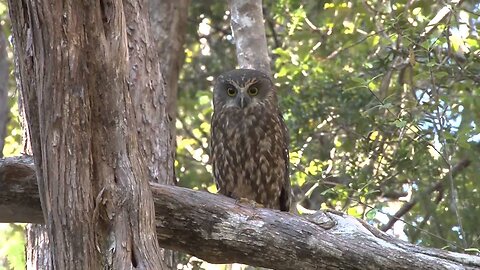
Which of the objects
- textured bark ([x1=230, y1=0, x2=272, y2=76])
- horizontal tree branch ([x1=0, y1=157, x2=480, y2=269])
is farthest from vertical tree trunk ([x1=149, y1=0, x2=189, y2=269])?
horizontal tree branch ([x1=0, y1=157, x2=480, y2=269])

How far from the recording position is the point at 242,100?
526 centimetres

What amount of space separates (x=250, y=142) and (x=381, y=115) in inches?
64.0

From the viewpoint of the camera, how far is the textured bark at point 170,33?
5.93m

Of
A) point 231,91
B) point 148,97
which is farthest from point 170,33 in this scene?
point 148,97

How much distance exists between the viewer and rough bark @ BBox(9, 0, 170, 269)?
2.75m

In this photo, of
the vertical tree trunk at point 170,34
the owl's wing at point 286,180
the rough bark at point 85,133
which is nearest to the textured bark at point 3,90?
the vertical tree trunk at point 170,34

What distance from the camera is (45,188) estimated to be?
9.64 feet

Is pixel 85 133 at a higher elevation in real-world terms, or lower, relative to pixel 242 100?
lower

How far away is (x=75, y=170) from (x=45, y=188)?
162 mm

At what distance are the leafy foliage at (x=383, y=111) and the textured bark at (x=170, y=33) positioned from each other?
32.8 inches

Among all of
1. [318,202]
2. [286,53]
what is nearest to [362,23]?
[286,53]

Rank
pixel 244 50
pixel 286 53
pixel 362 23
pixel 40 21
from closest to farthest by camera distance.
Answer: pixel 40 21
pixel 244 50
pixel 286 53
pixel 362 23

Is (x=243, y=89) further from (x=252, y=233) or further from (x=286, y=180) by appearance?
(x=252, y=233)

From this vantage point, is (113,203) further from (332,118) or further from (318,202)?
(318,202)
